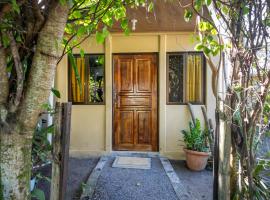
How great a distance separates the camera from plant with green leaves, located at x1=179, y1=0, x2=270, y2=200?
5.01 feet

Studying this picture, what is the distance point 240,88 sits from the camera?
1.58 m

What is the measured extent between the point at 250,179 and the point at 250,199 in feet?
0.45

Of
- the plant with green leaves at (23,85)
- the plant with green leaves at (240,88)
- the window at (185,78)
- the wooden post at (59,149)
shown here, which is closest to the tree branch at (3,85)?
the plant with green leaves at (23,85)

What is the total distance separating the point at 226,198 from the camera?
1612 millimetres

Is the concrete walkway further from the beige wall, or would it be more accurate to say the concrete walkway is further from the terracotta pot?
the beige wall

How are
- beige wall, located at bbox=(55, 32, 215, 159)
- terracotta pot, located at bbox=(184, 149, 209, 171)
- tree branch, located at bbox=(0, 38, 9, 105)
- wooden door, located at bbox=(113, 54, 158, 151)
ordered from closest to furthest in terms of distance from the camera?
tree branch, located at bbox=(0, 38, 9, 105) < terracotta pot, located at bbox=(184, 149, 209, 171) < beige wall, located at bbox=(55, 32, 215, 159) < wooden door, located at bbox=(113, 54, 158, 151)

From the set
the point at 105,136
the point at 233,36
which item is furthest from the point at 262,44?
the point at 105,136

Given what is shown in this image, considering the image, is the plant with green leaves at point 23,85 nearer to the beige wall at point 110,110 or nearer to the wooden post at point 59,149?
the wooden post at point 59,149

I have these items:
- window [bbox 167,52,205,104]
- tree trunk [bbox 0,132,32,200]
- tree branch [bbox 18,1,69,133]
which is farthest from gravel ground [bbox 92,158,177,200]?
tree branch [bbox 18,1,69,133]

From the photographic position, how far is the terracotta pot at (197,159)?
4.13 metres

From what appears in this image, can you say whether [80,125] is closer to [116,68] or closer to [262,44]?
[116,68]

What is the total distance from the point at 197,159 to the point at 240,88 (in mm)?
2826

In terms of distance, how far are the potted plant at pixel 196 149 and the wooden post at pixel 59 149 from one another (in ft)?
9.81

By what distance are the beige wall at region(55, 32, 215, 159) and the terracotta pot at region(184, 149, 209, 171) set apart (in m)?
0.72
